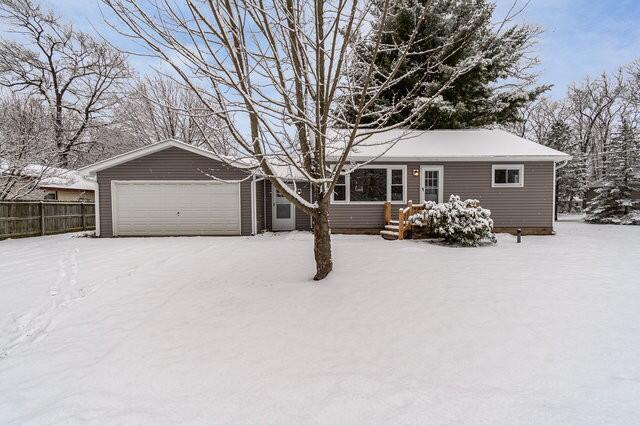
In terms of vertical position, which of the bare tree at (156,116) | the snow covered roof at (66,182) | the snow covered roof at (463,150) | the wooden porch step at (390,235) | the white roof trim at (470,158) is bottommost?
the wooden porch step at (390,235)

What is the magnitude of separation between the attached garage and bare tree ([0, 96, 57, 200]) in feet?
11.3

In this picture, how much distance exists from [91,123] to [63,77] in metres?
2.69

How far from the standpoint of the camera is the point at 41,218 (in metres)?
11.5

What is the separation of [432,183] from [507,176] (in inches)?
96.7

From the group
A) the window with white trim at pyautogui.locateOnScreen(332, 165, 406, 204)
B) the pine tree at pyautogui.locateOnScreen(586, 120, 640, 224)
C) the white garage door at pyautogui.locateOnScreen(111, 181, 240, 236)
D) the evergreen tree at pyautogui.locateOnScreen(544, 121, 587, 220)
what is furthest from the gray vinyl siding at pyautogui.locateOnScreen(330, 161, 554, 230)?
the evergreen tree at pyautogui.locateOnScreen(544, 121, 587, 220)

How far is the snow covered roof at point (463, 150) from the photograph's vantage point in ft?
32.8

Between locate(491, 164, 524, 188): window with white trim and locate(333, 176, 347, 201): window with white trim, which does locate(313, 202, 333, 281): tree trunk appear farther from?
locate(491, 164, 524, 188): window with white trim

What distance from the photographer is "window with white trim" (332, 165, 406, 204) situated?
10469 millimetres

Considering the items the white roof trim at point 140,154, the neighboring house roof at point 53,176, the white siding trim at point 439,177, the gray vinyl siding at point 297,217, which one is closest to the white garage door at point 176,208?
the white roof trim at point 140,154

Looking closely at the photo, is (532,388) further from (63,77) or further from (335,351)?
(63,77)

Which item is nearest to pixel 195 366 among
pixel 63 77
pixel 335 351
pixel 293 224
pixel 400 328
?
pixel 335 351

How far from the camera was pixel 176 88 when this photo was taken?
1984 centimetres

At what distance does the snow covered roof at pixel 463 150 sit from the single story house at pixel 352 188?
1.3 inches

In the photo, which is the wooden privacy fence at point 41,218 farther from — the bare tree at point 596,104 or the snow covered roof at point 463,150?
the bare tree at point 596,104
